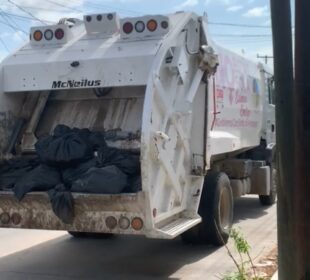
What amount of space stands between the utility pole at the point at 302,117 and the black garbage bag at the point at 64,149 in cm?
307

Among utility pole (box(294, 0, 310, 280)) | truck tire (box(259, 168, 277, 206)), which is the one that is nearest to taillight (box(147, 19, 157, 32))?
utility pole (box(294, 0, 310, 280))

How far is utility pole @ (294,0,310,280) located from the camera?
3.48m

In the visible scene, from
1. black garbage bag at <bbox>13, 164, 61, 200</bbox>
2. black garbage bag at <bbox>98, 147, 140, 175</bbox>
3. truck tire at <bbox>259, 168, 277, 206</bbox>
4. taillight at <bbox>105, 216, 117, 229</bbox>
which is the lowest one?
Result: truck tire at <bbox>259, 168, 277, 206</bbox>

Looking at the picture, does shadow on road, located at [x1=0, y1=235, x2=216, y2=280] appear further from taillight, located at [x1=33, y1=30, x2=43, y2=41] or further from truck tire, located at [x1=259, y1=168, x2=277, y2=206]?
truck tire, located at [x1=259, y1=168, x2=277, y2=206]

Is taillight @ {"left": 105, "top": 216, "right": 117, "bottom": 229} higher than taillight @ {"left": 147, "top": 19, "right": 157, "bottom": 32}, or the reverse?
taillight @ {"left": 147, "top": 19, "right": 157, "bottom": 32}

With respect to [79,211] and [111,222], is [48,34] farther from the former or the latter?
[111,222]

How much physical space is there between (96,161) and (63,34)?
1.76 meters

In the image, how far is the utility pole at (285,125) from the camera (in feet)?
12.5

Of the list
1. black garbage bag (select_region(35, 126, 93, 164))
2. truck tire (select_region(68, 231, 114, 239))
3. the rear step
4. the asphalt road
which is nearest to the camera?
the rear step

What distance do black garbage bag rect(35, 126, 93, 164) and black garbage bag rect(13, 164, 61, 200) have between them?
0.15 meters

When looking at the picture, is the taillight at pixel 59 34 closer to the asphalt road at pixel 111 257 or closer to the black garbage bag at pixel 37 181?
the black garbage bag at pixel 37 181

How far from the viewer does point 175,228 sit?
6.02m

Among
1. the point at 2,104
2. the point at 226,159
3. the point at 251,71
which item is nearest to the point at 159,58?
the point at 2,104

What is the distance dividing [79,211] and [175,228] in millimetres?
1036
